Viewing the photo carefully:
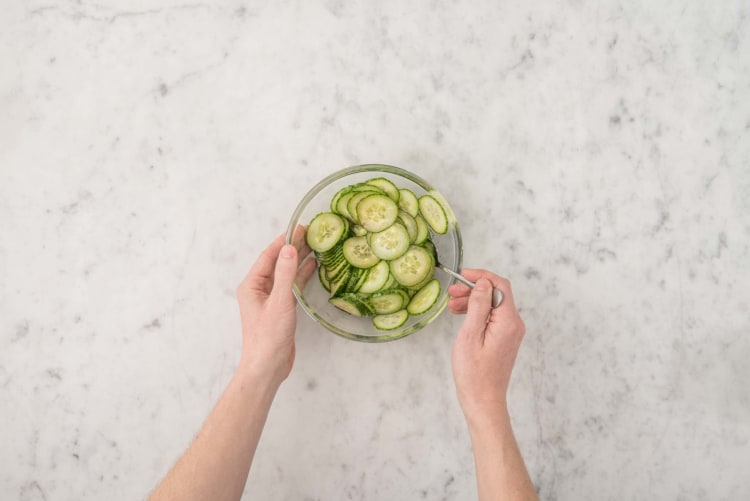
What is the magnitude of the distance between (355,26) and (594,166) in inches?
38.7

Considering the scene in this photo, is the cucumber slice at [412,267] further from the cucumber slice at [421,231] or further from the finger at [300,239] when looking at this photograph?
the finger at [300,239]

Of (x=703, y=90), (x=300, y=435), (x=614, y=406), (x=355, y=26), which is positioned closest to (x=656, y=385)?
(x=614, y=406)

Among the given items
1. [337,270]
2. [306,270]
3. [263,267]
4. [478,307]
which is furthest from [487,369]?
[263,267]

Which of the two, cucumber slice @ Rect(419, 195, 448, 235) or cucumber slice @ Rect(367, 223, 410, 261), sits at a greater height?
cucumber slice @ Rect(419, 195, 448, 235)

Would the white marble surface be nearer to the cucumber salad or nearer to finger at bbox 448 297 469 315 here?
finger at bbox 448 297 469 315

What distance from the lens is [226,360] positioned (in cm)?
204

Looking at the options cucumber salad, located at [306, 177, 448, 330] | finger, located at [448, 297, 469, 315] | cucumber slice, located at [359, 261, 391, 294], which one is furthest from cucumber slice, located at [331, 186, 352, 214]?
finger, located at [448, 297, 469, 315]

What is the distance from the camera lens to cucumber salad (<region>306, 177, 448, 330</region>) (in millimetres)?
1703

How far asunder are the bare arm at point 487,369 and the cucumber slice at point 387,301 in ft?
0.68

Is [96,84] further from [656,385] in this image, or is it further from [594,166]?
[656,385]

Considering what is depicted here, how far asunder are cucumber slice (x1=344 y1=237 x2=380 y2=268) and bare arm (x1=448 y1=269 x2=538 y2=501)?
1.07 feet

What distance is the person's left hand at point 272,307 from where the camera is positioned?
177 cm

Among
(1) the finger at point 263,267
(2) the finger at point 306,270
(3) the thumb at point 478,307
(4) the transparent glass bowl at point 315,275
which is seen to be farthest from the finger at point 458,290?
(1) the finger at point 263,267

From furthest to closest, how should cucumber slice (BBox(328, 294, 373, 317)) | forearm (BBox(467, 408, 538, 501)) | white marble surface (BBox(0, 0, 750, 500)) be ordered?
white marble surface (BBox(0, 0, 750, 500)) → cucumber slice (BBox(328, 294, 373, 317)) → forearm (BBox(467, 408, 538, 501))
